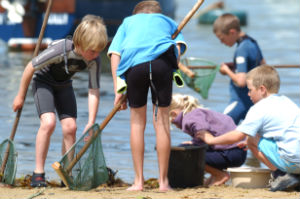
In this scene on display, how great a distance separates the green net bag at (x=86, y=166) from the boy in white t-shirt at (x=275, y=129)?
110 centimetres

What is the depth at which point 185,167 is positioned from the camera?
5.54m

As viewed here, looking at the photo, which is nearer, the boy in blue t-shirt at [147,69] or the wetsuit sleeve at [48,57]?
the boy in blue t-shirt at [147,69]

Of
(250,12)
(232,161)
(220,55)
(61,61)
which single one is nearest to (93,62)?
(61,61)

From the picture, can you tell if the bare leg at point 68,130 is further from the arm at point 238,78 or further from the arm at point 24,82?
the arm at point 238,78

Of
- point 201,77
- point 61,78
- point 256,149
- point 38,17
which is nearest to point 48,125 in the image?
point 61,78

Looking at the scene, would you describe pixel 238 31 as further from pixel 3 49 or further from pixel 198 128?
pixel 3 49

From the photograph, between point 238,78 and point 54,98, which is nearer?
point 54,98

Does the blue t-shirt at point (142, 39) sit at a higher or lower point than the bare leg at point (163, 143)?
higher

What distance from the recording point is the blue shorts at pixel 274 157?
491cm

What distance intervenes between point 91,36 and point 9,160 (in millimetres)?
1387

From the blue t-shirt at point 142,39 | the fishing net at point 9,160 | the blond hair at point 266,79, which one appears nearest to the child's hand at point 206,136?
the blond hair at point 266,79

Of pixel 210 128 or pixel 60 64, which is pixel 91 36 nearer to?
pixel 60 64

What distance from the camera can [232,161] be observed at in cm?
588

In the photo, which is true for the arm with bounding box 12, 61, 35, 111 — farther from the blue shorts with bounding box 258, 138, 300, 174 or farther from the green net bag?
the blue shorts with bounding box 258, 138, 300, 174
